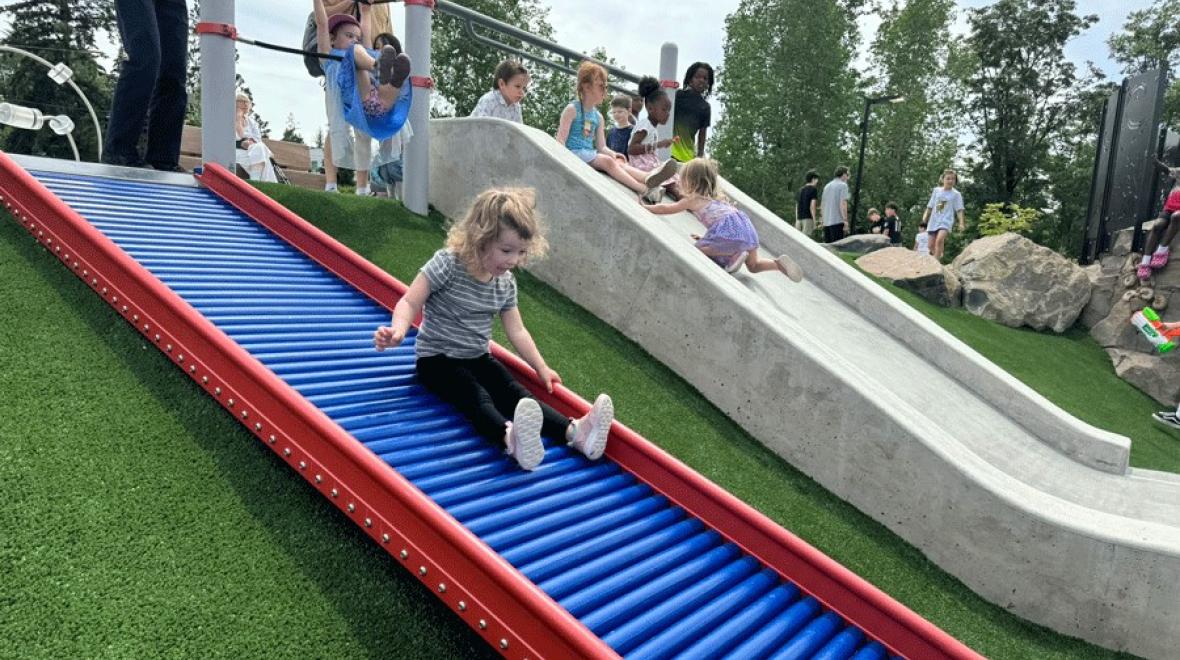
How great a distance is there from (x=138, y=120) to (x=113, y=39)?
25.7 m

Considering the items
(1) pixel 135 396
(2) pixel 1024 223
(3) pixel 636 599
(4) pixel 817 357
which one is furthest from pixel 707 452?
(2) pixel 1024 223

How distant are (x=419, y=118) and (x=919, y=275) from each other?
26.2 feet

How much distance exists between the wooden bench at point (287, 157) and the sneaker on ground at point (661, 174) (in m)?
5.51

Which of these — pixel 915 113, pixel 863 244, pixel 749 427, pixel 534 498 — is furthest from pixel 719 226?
pixel 915 113

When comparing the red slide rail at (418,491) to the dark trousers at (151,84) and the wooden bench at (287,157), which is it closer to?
the dark trousers at (151,84)

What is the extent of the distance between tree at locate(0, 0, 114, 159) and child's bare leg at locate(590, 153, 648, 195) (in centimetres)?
2319

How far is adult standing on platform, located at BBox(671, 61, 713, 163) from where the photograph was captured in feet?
28.9

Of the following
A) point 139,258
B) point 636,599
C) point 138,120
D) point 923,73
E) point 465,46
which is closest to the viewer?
point 636,599

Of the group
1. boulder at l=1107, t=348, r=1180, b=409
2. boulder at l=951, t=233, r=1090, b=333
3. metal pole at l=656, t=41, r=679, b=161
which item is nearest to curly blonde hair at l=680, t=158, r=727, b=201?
metal pole at l=656, t=41, r=679, b=161

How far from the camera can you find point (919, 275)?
35.3 ft

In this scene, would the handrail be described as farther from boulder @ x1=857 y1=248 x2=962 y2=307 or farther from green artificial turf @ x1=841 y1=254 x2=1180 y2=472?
green artificial turf @ x1=841 y1=254 x2=1180 y2=472

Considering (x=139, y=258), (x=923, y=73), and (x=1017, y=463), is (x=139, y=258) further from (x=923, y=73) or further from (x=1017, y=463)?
(x=923, y=73)

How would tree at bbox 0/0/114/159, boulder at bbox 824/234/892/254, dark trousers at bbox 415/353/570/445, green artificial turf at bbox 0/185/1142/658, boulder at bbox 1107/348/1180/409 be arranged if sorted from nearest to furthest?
green artificial turf at bbox 0/185/1142/658, dark trousers at bbox 415/353/570/445, boulder at bbox 1107/348/1180/409, boulder at bbox 824/234/892/254, tree at bbox 0/0/114/159

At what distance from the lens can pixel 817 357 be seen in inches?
164
